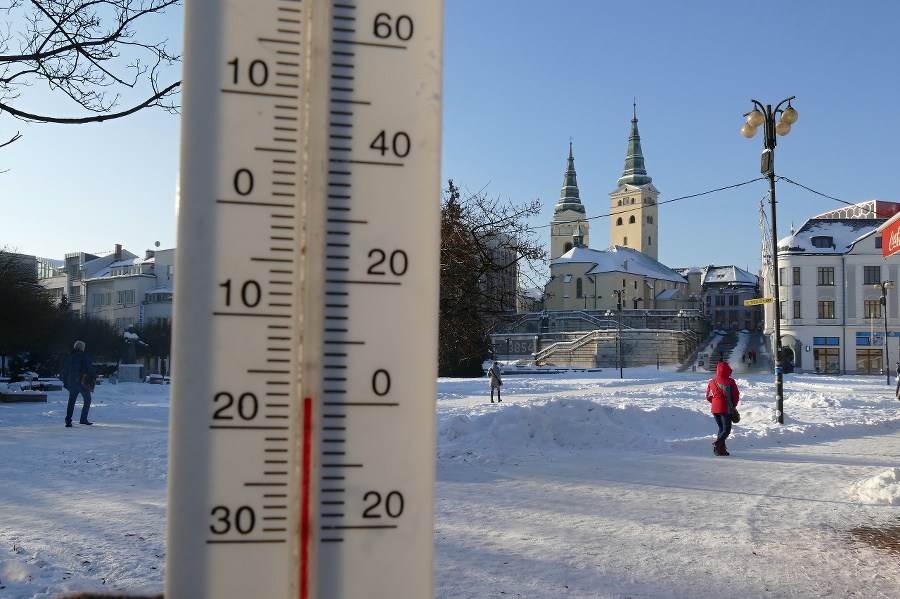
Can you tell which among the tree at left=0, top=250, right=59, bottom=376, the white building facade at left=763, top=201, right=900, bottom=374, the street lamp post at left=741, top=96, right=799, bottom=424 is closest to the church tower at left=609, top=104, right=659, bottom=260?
the white building facade at left=763, top=201, right=900, bottom=374

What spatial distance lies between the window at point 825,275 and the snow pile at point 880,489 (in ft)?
172

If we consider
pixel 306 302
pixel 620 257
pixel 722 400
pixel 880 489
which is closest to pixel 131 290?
pixel 620 257

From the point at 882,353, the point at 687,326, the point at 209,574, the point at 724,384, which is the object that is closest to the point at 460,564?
the point at 209,574

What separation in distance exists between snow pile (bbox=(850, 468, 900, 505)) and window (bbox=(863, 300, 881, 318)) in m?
52.6

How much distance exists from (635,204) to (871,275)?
60389 mm

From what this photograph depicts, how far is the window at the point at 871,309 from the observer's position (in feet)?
180

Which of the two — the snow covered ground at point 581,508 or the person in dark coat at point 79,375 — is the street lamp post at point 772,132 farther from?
the person in dark coat at point 79,375

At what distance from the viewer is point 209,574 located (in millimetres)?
1386

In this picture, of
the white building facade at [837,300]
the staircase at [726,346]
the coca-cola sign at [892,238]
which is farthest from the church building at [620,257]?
the coca-cola sign at [892,238]

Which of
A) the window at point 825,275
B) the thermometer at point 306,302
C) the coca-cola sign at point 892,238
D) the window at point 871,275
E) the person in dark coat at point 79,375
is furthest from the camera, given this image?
the window at point 825,275

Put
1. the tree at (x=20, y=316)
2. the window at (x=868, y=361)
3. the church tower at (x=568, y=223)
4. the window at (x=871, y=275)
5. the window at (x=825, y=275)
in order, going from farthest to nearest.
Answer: the church tower at (x=568, y=223)
the window at (x=825, y=275)
the window at (x=871, y=275)
the window at (x=868, y=361)
the tree at (x=20, y=316)

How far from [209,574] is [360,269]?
65 cm

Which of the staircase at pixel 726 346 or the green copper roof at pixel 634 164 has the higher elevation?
the green copper roof at pixel 634 164

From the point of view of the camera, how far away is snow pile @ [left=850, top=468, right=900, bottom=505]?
8.56m
